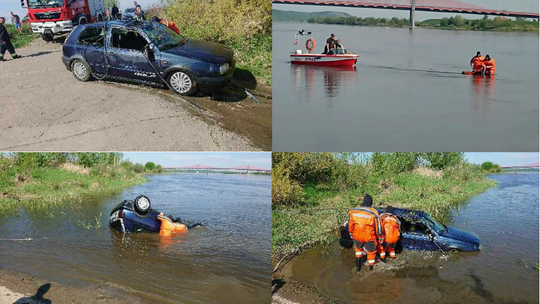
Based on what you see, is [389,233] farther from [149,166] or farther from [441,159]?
[149,166]

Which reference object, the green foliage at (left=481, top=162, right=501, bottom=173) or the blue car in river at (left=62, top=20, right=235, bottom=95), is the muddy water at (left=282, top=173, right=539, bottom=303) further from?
the green foliage at (left=481, top=162, right=501, bottom=173)

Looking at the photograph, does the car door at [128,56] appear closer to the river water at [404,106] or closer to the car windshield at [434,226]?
the river water at [404,106]

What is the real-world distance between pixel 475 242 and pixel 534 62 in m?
21.2

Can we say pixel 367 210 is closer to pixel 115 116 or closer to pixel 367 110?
pixel 115 116

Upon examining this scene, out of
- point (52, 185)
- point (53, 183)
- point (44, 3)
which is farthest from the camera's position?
point (44, 3)

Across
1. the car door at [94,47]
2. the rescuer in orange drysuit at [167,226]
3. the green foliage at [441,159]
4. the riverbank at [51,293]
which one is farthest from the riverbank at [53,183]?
the green foliage at [441,159]

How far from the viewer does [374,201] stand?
34.0 feet

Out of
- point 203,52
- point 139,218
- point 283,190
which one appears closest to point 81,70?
point 203,52

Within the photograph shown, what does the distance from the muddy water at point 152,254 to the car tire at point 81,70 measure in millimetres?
3188

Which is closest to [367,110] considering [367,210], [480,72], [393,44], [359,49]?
[367,210]

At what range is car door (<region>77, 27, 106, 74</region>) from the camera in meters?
9.12

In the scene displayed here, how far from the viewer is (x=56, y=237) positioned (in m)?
7.92

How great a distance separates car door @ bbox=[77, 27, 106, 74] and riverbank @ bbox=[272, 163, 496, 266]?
5.12 meters

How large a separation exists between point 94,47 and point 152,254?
499 centimetres
